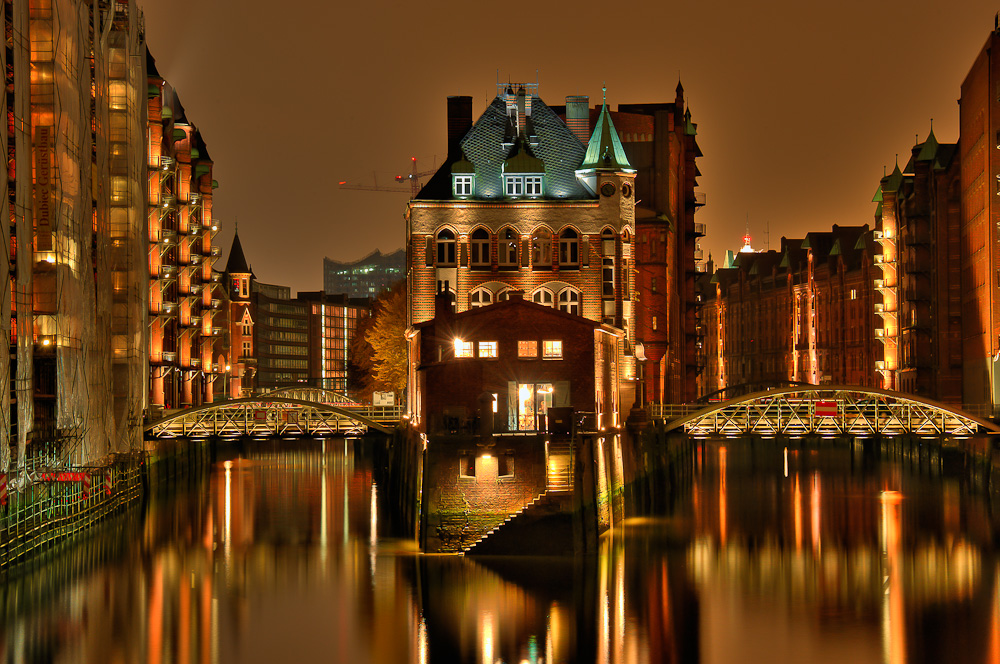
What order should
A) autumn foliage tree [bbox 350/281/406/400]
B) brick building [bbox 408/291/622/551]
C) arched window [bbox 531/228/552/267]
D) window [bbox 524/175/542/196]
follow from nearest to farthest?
brick building [bbox 408/291/622/551] → arched window [bbox 531/228/552/267] → window [bbox 524/175/542/196] → autumn foliage tree [bbox 350/281/406/400]

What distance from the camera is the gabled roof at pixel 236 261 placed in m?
151

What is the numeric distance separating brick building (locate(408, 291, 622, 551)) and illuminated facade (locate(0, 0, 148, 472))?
44.0 feet

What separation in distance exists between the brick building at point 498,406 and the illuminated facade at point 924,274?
130 feet

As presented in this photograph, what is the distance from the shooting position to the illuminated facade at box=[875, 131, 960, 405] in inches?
3514

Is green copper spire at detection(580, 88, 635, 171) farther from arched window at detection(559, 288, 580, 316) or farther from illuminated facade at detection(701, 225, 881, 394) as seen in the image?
illuminated facade at detection(701, 225, 881, 394)

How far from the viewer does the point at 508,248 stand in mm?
72125

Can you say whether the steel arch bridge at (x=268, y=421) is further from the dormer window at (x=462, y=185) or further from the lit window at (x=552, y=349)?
the lit window at (x=552, y=349)

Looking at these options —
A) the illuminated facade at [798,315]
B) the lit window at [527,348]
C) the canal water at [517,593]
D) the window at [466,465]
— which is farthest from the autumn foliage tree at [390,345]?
the illuminated facade at [798,315]

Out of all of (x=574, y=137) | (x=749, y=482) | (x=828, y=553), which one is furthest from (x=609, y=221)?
(x=828, y=553)

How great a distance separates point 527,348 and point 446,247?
69.9 ft

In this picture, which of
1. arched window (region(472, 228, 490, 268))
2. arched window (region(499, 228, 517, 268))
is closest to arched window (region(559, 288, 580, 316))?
arched window (region(499, 228, 517, 268))

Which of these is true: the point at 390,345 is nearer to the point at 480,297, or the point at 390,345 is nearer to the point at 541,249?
the point at 480,297

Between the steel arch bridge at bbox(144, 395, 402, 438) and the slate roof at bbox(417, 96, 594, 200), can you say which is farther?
the slate roof at bbox(417, 96, 594, 200)

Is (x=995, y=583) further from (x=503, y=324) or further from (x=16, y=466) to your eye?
(x=16, y=466)
